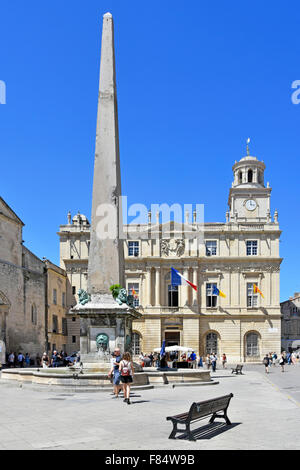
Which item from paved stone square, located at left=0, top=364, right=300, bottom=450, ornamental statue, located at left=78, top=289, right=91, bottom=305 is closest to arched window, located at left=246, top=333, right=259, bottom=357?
ornamental statue, located at left=78, top=289, right=91, bottom=305

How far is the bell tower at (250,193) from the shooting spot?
180 ft

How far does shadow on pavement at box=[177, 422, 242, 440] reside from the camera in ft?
27.0

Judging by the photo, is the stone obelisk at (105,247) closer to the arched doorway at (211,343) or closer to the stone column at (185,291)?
the stone column at (185,291)

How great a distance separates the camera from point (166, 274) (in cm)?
5222

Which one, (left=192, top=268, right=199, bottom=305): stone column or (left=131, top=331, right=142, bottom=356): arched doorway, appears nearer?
(left=192, top=268, right=199, bottom=305): stone column

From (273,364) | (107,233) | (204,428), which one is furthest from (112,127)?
(273,364)

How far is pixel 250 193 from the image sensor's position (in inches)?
2162

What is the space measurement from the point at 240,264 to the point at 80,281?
15741 mm

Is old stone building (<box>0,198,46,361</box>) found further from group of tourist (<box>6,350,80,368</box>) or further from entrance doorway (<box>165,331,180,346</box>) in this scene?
entrance doorway (<box>165,331,180,346</box>)

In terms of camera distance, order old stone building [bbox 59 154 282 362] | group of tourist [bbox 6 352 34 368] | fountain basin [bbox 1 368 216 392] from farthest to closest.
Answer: old stone building [bbox 59 154 282 362] < group of tourist [bbox 6 352 34 368] < fountain basin [bbox 1 368 216 392]
